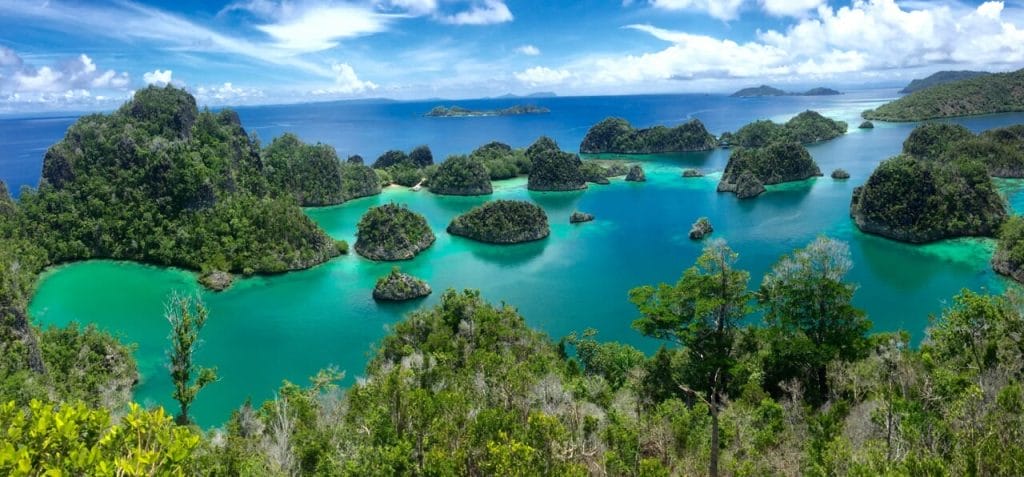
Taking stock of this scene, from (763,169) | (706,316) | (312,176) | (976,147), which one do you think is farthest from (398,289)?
(976,147)

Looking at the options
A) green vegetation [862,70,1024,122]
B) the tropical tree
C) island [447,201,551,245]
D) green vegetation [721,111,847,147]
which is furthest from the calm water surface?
green vegetation [862,70,1024,122]

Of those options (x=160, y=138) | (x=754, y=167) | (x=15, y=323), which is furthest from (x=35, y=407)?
(x=754, y=167)

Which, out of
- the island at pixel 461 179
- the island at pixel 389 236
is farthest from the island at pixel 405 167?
the island at pixel 389 236

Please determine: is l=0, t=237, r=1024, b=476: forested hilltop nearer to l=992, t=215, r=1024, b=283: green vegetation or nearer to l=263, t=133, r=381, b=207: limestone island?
l=992, t=215, r=1024, b=283: green vegetation

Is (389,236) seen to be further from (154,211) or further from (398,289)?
(154,211)

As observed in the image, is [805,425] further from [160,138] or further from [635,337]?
[160,138]

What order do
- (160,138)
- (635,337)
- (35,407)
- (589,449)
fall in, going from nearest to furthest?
(35,407), (589,449), (635,337), (160,138)

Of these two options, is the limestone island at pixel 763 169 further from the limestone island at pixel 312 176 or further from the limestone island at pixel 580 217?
the limestone island at pixel 312 176
